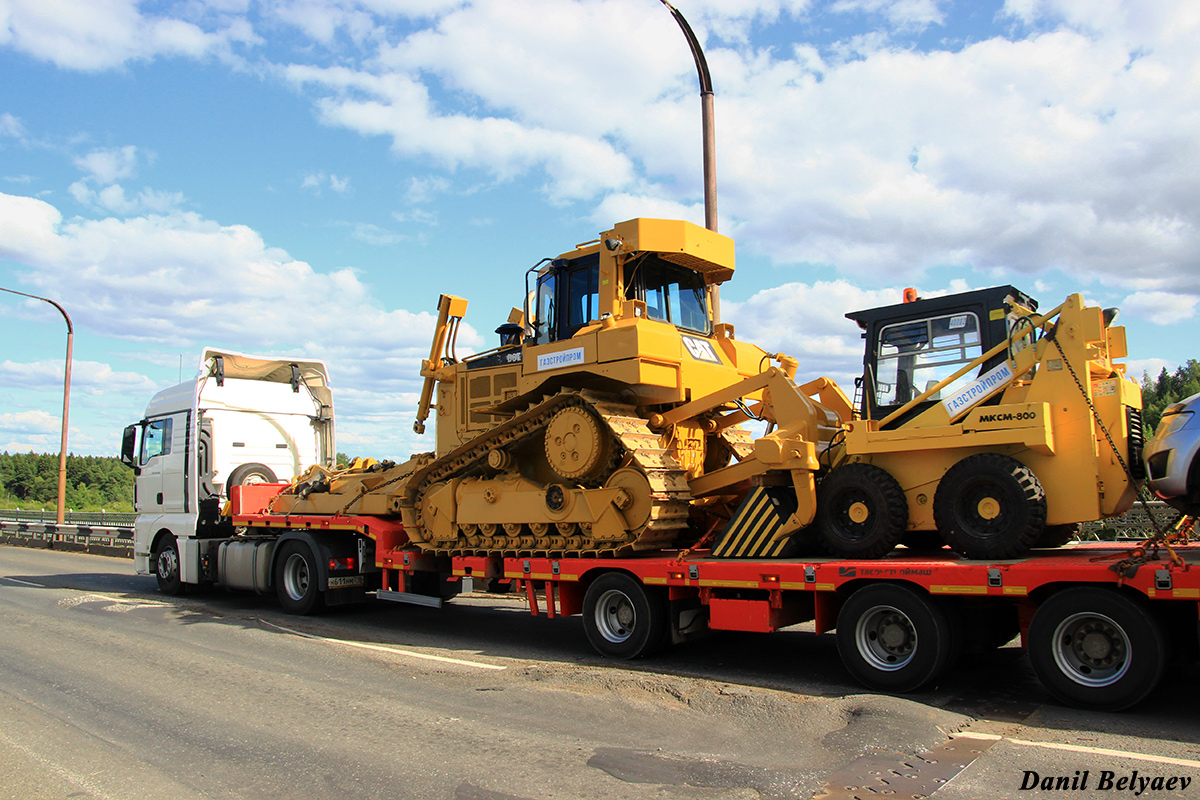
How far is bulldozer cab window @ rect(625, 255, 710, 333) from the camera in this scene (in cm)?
1032

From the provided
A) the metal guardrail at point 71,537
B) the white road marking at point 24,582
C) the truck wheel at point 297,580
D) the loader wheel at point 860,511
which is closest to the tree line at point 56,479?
the metal guardrail at point 71,537

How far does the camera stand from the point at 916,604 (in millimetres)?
7055

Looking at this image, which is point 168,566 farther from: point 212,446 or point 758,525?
point 758,525

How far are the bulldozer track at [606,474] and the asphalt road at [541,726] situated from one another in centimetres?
122

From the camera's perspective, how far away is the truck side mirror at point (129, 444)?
16266 millimetres

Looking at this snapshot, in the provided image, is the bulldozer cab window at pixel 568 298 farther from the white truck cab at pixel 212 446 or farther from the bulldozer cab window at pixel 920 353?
the white truck cab at pixel 212 446

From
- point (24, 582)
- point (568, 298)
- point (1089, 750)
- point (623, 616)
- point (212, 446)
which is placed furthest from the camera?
point (24, 582)

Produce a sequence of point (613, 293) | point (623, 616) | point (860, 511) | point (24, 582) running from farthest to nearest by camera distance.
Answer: point (24, 582) → point (613, 293) → point (623, 616) → point (860, 511)

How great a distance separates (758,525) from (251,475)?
10271mm

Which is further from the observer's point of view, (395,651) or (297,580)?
(297,580)

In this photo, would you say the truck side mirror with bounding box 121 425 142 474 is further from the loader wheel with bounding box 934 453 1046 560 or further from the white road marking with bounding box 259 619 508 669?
the loader wheel with bounding box 934 453 1046 560

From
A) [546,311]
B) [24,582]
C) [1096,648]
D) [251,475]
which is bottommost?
[24,582]

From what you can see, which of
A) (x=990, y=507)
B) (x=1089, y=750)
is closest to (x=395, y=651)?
(x=990, y=507)

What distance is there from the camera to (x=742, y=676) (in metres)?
8.09
